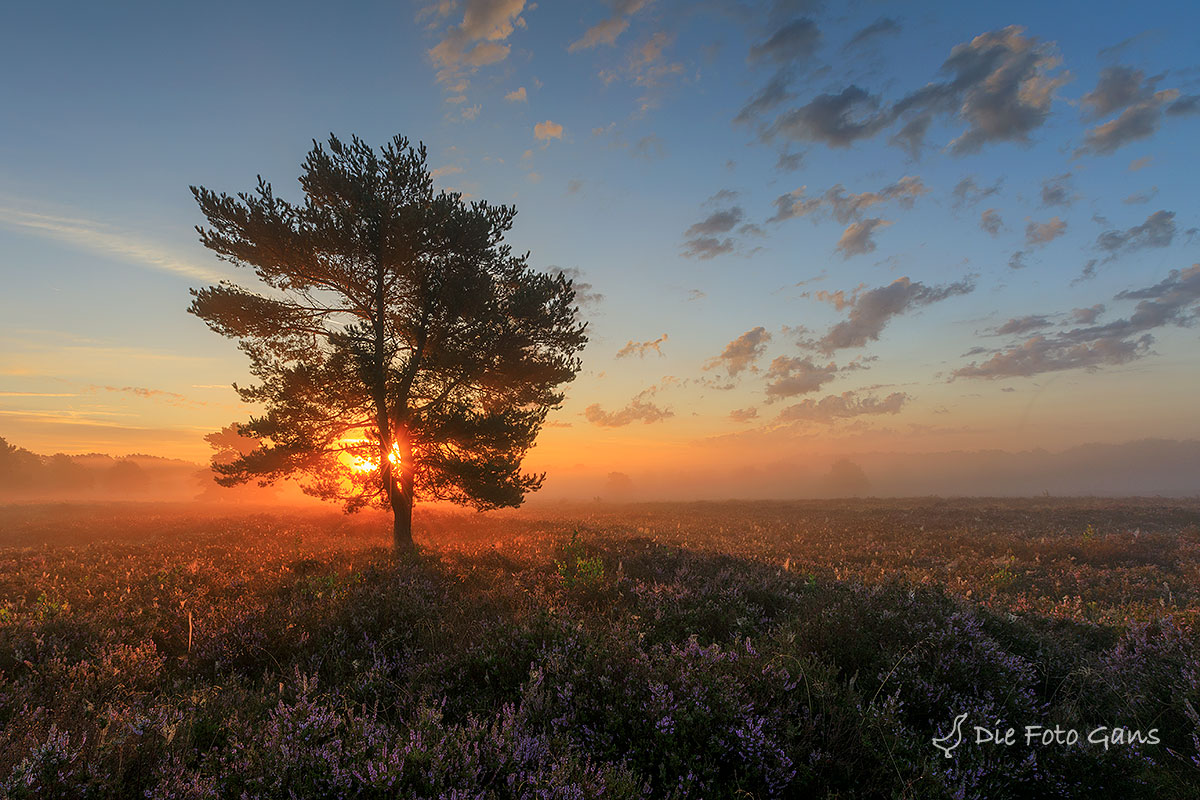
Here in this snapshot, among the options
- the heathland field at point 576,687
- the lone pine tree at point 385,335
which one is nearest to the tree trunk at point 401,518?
the lone pine tree at point 385,335

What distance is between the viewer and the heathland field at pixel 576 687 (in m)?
2.77

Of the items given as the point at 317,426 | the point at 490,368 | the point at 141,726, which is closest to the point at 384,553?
the point at 317,426

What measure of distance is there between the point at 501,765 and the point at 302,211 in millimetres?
13866

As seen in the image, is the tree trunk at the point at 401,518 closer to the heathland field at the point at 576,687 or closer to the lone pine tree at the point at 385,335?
the lone pine tree at the point at 385,335

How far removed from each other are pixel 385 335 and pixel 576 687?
41.4 ft

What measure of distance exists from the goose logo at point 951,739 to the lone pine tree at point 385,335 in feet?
33.9

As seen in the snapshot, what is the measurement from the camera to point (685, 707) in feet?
10.8

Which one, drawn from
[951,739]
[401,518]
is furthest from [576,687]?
[401,518]

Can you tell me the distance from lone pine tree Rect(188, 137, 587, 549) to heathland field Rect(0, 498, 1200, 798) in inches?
165

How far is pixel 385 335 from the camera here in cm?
1409

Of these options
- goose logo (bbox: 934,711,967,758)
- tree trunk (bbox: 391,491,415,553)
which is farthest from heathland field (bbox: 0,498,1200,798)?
tree trunk (bbox: 391,491,415,553)

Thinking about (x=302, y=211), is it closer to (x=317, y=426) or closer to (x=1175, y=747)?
(x=317, y=426)

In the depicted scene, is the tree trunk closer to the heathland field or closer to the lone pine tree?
the lone pine tree

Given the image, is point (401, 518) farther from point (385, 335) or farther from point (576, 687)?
point (576, 687)
